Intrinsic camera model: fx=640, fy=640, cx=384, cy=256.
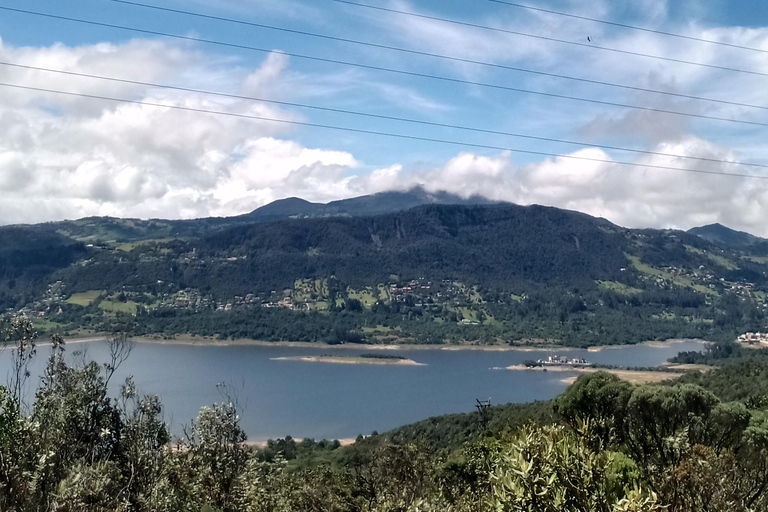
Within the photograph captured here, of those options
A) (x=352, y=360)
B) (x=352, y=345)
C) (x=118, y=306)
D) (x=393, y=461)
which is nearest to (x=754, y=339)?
(x=352, y=345)

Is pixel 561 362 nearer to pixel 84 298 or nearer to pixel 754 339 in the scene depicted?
pixel 754 339

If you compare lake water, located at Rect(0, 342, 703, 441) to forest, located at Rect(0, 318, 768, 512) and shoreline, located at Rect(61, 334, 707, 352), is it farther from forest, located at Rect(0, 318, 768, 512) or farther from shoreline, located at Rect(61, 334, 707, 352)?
forest, located at Rect(0, 318, 768, 512)

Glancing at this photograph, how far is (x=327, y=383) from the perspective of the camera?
95.2 meters

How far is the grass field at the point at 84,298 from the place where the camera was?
167125 mm

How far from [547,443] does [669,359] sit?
12657cm

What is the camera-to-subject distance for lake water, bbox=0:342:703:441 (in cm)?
6919

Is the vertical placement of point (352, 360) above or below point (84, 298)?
below

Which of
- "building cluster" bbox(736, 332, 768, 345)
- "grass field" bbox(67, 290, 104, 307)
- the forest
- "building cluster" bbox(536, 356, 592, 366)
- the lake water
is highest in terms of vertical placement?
"grass field" bbox(67, 290, 104, 307)

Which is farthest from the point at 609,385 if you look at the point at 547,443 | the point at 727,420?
the point at 547,443

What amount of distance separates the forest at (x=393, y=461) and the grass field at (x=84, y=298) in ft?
542

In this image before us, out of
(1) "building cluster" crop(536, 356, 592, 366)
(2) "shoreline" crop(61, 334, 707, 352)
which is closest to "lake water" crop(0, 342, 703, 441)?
(2) "shoreline" crop(61, 334, 707, 352)

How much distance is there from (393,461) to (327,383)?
77.2m

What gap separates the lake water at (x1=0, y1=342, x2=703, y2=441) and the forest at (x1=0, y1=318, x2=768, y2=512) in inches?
1366

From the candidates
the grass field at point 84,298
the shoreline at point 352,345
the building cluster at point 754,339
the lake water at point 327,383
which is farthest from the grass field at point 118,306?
the building cluster at point 754,339
